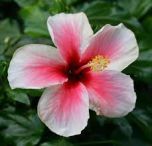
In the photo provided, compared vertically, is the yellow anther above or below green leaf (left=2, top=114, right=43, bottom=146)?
above

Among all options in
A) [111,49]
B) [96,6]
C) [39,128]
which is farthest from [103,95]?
[96,6]

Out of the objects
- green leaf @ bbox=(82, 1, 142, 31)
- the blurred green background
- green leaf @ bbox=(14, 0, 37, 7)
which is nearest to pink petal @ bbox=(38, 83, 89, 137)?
the blurred green background

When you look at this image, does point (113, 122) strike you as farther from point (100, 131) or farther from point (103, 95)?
point (103, 95)

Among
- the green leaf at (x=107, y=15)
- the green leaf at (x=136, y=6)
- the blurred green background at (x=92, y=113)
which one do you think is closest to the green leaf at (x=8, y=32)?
the blurred green background at (x=92, y=113)

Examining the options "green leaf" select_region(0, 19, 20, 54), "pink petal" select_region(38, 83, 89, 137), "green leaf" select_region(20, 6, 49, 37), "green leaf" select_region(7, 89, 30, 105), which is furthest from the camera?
"green leaf" select_region(0, 19, 20, 54)

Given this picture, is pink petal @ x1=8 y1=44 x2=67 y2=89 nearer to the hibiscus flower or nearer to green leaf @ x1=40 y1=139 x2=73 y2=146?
the hibiscus flower

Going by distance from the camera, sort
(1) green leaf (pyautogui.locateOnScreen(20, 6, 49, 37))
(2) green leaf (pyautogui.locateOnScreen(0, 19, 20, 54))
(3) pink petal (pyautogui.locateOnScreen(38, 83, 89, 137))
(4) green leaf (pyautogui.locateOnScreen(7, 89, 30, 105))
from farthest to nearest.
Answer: (2) green leaf (pyautogui.locateOnScreen(0, 19, 20, 54)) → (1) green leaf (pyautogui.locateOnScreen(20, 6, 49, 37)) → (4) green leaf (pyautogui.locateOnScreen(7, 89, 30, 105)) → (3) pink petal (pyautogui.locateOnScreen(38, 83, 89, 137))

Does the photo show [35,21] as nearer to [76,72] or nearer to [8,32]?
[8,32]

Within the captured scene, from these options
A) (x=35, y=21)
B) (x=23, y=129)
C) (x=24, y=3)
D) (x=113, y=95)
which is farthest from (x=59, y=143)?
(x=24, y=3)
